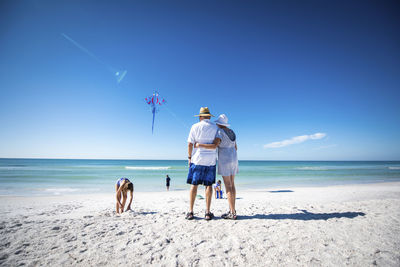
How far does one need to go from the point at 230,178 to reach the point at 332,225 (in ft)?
6.24

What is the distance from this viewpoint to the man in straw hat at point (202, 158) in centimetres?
320

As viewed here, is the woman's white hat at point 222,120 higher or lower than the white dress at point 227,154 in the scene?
higher

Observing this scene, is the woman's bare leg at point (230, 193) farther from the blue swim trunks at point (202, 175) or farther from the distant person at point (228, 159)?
the blue swim trunks at point (202, 175)

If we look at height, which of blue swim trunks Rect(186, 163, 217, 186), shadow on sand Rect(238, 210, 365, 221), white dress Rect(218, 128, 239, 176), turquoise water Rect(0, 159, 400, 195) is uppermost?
white dress Rect(218, 128, 239, 176)

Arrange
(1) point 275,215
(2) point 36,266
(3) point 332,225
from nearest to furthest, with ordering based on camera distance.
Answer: (2) point 36,266 < (3) point 332,225 < (1) point 275,215

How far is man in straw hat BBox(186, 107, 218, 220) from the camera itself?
3.20 metres

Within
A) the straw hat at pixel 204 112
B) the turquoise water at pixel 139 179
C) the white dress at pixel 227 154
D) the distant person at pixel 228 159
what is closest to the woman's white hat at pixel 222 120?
the distant person at pixel 228 159

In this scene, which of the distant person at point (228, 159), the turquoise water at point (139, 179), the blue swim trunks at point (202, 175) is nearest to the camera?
the blue swim trunks at point (202, 175)

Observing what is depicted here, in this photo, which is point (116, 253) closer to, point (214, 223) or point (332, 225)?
point (214, 223)

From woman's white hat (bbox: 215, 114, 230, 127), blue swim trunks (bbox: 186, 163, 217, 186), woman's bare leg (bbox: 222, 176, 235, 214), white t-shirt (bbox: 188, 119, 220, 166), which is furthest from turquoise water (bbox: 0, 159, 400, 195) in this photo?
woman's white hat (bbox: 215, 114, 230, 127)

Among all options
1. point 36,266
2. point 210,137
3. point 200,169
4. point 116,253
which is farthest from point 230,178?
point 36,266

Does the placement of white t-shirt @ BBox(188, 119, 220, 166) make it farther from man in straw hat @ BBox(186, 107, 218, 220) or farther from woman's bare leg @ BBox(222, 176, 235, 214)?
woman's bare leg @ BBox(222, 176, 235, 214)

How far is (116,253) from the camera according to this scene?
85.1 inches

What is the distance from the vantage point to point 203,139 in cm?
325
